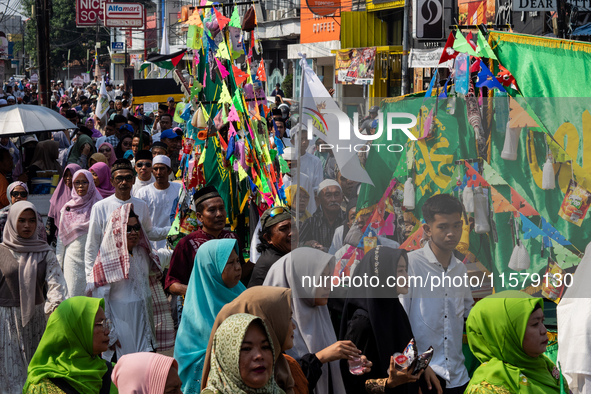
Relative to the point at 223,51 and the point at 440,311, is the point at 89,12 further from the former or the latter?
the point at 440,311

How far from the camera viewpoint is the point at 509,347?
9.97ft

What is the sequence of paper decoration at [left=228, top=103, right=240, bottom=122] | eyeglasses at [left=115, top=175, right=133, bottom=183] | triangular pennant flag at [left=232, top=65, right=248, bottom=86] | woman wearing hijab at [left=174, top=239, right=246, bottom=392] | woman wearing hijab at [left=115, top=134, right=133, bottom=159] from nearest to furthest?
1. woman wearing hijab at [left=174, top=239, right=246, bottom=392]
2. eyeglasses at [left=115, top=175, right=133, bottom=183]
3. paper decoration at [left=228, top=103, right=240, bottom=122]
4. triangular pennant flag at [left=232, top=65, right=248, bottom=86]
5. woman wearing hijab at [left=115, top=134, right=133, bottom=159]

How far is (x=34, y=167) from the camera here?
9.35 metres

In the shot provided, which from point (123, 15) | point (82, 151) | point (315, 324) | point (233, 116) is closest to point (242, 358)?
point (315, 324)

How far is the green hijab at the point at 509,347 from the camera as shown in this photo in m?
3.01

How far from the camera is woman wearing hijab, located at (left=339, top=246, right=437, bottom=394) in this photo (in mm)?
3152

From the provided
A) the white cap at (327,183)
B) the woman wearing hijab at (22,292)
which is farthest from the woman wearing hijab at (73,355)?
the woman wearing hijab at (22,292)

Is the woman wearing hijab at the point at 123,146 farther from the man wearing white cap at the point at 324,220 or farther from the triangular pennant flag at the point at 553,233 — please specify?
the triangular pennant flag at the point at 553,233

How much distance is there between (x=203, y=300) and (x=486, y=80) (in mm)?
2252

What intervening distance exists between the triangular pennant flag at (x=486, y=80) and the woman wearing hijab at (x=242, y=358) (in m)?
2.52

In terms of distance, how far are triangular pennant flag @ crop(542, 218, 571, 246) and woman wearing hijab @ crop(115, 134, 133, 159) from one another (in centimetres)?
724

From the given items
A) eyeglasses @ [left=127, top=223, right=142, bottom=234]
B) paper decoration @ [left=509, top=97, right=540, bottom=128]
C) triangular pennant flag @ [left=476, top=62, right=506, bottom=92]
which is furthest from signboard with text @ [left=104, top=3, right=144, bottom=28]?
paper decoration @ [left=509, top=97, right=540, bottom=128]

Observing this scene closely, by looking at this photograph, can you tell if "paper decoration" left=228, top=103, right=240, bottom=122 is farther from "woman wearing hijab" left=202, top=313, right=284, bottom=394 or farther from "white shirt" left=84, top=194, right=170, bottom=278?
"woman wearing hijab" left=202, top=313, right=284, bottom=394

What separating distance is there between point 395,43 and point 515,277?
22.1 meters
